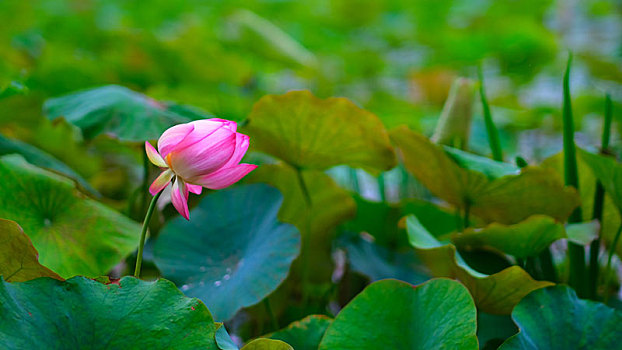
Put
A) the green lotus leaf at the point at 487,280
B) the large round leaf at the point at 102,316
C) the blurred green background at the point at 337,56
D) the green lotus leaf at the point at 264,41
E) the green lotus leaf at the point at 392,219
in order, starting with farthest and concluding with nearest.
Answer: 1. the green lotus leaf at the point at 264,41
2. the blurred green background at the point at 337,56
3. the green lotus leaf at the point at 392,219
4. the green lotus leaf at the point at 487,280
5. the large round leaf at the point at 102,316

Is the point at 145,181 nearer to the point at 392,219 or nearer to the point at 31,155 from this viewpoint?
the point at 31,155

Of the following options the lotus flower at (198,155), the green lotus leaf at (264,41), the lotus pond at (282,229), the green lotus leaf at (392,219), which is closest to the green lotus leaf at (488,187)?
the lotus pond at (282,229)

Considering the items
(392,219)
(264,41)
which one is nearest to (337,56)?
(264,41)

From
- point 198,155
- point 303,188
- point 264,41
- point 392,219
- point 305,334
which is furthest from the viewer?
point 264,41

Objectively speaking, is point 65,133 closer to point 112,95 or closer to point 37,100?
point 37,100

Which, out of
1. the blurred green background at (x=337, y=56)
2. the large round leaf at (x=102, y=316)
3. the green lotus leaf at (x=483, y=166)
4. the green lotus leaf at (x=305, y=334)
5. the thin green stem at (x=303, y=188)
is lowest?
the blurred green background at (x=337, y=56)

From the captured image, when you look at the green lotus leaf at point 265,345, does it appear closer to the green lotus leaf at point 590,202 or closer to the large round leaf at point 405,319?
the large round leaf at point 405,319

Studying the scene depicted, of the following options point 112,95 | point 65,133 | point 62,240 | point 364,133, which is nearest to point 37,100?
point 65,133
